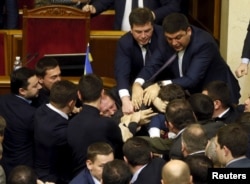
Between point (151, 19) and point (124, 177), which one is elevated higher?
point (151, 19)

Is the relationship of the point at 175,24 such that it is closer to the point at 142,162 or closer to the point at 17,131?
the point at 17,131

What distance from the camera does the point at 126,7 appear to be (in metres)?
7.27

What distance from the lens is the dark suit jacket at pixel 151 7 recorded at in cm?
708

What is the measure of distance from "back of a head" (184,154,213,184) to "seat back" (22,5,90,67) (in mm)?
2729

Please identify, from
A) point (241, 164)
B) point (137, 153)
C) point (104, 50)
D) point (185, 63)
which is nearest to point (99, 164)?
point (137, 153)

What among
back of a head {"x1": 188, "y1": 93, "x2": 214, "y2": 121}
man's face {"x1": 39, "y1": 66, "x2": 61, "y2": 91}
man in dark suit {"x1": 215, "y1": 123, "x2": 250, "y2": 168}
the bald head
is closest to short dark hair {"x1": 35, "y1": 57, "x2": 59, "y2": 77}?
man's face {"x1": 39, "y1": 66, "x2": 61, "y2": 91}

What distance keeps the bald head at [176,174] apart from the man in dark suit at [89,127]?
2.72 ft

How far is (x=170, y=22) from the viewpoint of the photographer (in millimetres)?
5820

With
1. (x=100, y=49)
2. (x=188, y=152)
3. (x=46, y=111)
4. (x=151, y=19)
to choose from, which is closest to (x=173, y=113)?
(x=188, y=152)

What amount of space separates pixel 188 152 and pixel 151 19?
5.40 ft

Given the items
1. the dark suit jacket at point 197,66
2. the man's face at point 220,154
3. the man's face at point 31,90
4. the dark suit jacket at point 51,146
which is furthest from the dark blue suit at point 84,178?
the dark suit jacket at point 197,66

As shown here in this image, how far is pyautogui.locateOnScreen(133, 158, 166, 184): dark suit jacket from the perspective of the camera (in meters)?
4.57

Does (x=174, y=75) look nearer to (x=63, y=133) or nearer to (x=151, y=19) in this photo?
(x=151, y=19)

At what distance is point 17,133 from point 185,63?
1319 mm
